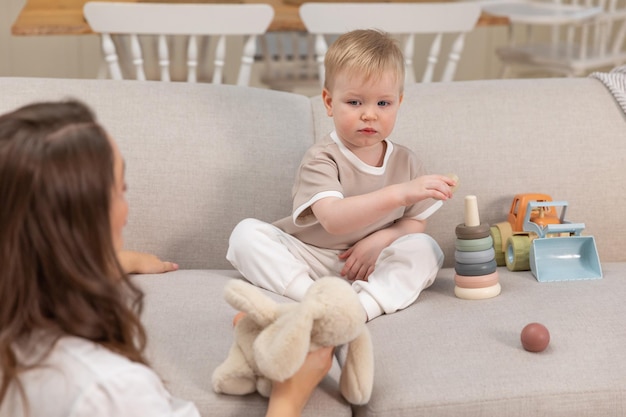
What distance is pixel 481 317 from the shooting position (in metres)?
1.77

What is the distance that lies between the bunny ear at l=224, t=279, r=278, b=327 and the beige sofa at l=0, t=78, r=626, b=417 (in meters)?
0.19

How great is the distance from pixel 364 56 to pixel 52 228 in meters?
0.92

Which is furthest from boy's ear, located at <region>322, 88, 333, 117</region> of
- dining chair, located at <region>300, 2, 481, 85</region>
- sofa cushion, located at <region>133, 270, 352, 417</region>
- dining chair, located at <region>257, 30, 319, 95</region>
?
dining chair, located at <region>257, 30, 319, 95</region>

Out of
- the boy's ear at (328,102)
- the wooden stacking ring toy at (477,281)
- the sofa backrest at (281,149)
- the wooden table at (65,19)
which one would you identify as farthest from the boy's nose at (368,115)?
the wooden table at (65,19)

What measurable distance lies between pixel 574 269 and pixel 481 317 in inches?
13.5

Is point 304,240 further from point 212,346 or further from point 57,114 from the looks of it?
point 57,114

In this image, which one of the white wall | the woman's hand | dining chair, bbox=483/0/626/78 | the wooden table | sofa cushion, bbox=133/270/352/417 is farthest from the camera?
the white wall

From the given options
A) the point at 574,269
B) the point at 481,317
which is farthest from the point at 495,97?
the point at 481,317

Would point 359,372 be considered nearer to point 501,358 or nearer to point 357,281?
point 501,358

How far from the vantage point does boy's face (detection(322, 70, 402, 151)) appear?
1.88 metres

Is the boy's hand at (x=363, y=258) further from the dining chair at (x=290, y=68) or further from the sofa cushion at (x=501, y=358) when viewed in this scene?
the dining chair at (x=290, y=68)

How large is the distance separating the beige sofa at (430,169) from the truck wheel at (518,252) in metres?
0.02

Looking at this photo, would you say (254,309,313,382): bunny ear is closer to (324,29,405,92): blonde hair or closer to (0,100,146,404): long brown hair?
(0,100,146,404): long brown hair

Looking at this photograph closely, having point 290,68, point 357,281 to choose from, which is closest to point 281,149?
point 357,281
